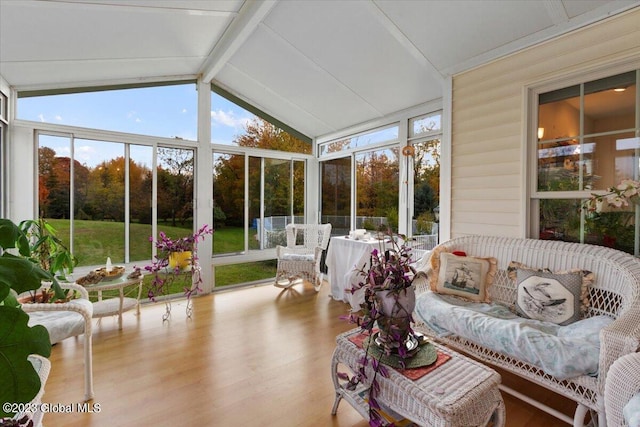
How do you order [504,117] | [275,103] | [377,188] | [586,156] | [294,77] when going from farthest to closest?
[275,103], [377,188], [294,77], [504,117], [586,156]

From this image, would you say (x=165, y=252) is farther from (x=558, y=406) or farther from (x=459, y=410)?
(x=558, y=406)

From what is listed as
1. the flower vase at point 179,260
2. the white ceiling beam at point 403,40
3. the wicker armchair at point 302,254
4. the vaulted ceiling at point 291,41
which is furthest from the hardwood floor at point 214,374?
the white ceiling beam at point 403,40

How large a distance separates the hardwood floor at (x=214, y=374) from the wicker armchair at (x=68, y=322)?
0.21 m

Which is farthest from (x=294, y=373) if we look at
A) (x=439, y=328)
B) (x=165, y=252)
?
(x=165, y=252)

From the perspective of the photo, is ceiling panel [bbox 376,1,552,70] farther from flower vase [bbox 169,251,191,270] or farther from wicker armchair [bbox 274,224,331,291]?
flower vase [bbox 169,251,191,270]

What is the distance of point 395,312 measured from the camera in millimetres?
1542

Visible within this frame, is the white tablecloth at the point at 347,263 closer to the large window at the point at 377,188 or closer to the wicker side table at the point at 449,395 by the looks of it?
the large window at the point at 377,188

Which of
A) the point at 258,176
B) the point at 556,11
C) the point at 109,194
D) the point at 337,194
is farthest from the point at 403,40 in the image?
the point at 109,194

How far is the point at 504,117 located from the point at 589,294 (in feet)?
5.18

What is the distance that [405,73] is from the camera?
10.9ft

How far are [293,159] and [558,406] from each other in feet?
14.8

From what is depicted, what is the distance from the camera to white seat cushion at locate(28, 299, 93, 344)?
2.12 metres

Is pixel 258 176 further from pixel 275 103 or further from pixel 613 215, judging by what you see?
pixel 613 215

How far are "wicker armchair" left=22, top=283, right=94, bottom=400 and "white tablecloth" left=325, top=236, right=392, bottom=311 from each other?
244 centimetres
